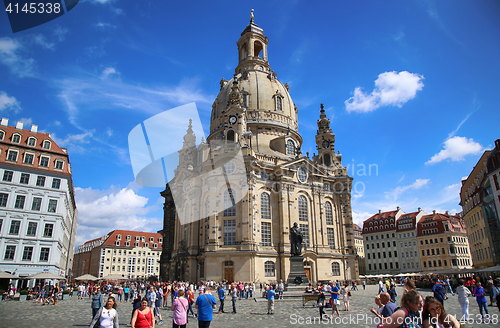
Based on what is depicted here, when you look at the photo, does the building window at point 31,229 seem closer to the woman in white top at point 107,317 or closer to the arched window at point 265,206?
the arched window at point 265,206

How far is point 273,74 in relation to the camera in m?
66.3

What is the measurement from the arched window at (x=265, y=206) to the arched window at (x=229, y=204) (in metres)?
4.40

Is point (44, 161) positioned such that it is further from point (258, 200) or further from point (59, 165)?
point (258, 200)

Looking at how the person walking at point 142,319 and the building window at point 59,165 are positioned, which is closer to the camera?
the person walking at point 142,319

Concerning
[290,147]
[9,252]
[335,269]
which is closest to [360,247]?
[335,269]

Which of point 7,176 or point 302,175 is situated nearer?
point 7,176

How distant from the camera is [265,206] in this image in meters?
49.2

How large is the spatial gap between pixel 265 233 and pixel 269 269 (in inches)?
194

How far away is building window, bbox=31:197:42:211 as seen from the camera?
41.1 meters

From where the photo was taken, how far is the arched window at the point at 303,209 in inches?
2012

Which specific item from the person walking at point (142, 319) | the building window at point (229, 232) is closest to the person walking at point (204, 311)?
the person walking at point (142, 319)

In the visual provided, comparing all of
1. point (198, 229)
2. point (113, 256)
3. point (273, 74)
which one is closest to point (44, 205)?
point (198, 229)

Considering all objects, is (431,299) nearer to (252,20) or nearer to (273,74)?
(273,74)

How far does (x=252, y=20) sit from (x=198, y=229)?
4998 centimetres
